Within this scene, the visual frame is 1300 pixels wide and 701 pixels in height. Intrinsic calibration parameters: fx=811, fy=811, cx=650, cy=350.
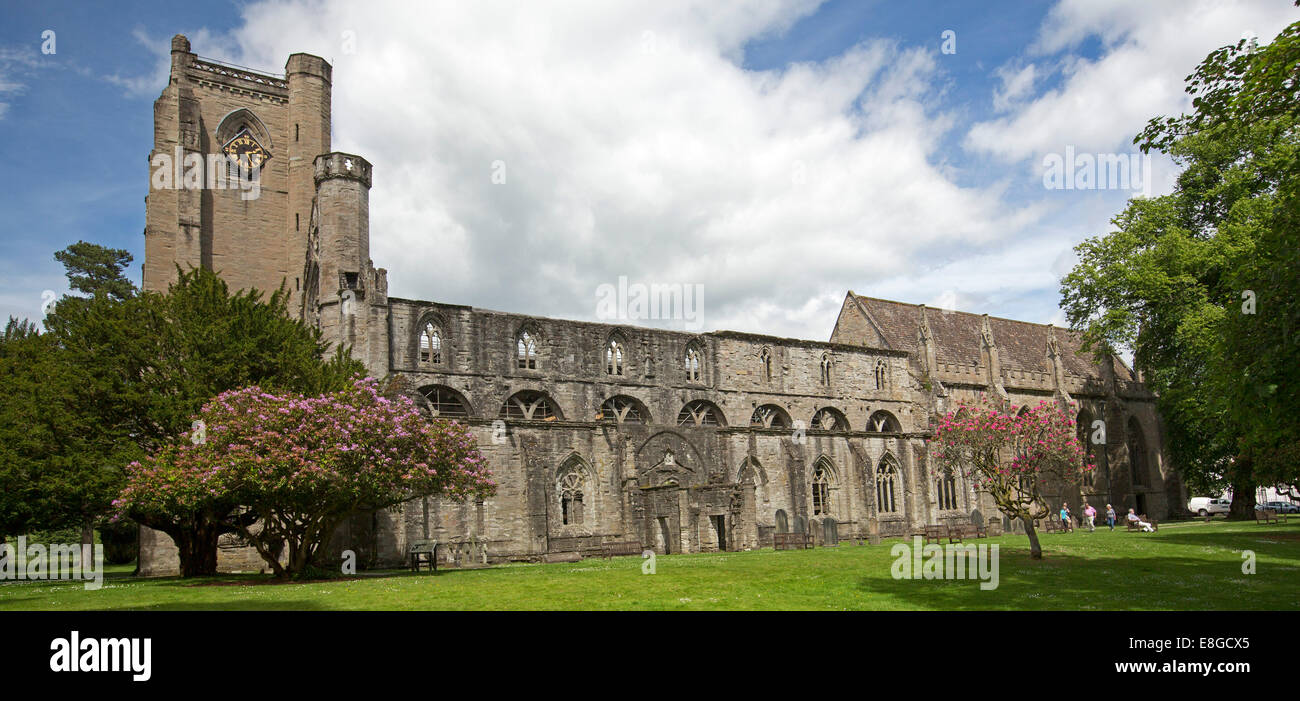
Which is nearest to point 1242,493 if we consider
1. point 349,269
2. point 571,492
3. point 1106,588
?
point 571,492

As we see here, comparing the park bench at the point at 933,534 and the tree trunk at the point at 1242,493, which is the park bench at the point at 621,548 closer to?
the park bench at the point at 933,534

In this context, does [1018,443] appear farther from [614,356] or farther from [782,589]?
[614,356]

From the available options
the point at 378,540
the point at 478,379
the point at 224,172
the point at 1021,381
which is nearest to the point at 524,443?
the point at 478,379

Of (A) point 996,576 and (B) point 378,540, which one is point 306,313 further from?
(A) point 996,576

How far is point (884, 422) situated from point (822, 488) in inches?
350

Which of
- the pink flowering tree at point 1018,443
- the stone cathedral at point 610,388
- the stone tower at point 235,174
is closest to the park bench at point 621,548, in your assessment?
the stone cathedral at point 610,388

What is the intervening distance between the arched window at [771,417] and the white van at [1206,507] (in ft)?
120

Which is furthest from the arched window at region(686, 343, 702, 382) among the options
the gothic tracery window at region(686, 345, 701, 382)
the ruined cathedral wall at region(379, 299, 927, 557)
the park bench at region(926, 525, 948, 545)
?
the park bench at region(926, 525, 948, 545)

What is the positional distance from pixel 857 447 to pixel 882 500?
3.90m

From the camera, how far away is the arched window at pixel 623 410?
130 ft

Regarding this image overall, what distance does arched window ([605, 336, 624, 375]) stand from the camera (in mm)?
39688

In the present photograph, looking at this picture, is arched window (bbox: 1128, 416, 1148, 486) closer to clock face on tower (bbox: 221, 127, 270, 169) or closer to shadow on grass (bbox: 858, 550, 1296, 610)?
shadow on grass (bbox: 858, 550, 1296, 610)

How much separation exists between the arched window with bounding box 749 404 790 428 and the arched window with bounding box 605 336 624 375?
8868 mm

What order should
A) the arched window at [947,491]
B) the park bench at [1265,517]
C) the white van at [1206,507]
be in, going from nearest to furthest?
1. the park bench at [1265,517]
2. the arched window at [947,491]
3. the white van at [1206,507]
